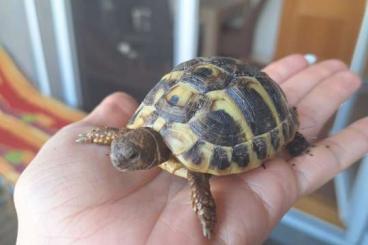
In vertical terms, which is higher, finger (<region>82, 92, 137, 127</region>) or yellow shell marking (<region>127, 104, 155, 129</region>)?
yellow shell marking (<region>127, 104, 155, 129</region>)

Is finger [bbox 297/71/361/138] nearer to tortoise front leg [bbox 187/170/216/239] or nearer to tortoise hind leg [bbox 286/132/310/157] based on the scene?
tortoise hind leg [bbox 286/132/310/157]

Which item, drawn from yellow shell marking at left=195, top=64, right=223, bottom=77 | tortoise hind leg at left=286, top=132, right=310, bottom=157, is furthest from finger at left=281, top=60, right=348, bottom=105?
yellow shell marking at left=195, top=64, right=223, bottom=77

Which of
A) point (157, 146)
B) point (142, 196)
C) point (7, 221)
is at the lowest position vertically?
point (7, 221)

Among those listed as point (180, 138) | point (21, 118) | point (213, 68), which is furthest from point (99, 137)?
point (21, 118)

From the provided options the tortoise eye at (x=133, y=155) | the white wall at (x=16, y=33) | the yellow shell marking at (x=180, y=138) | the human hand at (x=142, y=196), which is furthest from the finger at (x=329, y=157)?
the white wall at (x=16, y=33)

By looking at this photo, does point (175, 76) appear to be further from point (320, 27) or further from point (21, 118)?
point (320, 27)

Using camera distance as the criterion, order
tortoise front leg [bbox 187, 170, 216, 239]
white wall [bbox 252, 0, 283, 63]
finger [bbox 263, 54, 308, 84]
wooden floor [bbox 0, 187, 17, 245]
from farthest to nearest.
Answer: white wall [bbox 252, 0, 283, 63]
wooden floor [bbox 0, 187, 17, 245]
finger [bbox 263, 54, 308, 84]
tortoise front leg [bbox 187, 170, 216, 239]

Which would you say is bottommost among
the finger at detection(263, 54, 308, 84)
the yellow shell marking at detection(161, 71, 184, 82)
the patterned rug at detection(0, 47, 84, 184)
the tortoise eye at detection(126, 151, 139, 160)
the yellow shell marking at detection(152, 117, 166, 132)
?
the patterned rug at detection(0, 47, 84, 184)

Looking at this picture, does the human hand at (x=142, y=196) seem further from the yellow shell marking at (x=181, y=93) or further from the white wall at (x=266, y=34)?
the white wall at (x=266, y=34)

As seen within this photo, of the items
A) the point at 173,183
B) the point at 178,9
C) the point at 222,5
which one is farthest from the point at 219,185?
the point at 222,5
